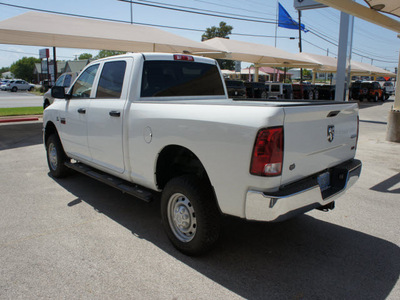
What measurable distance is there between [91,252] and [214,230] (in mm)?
1334

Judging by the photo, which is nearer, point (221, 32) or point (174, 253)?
point (174, 253)

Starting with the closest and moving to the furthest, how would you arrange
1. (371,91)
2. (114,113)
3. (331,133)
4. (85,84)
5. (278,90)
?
1. (331,133)
2. (114,113)
3. (85,84)
4. (278,90)
5. (371,91)

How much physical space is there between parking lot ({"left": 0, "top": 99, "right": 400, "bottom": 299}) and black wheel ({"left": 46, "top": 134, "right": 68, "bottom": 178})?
609 mm

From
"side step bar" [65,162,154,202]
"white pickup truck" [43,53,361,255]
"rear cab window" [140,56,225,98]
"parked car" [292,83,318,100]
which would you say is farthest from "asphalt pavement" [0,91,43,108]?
"rear cab window" [140,56,225,98]

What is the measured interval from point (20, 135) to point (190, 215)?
31.7 ft

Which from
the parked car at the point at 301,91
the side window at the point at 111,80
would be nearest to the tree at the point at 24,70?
the parked car at the point at 301,91

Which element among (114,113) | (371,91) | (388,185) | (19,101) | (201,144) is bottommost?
(388,185)

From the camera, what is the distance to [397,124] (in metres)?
9.92

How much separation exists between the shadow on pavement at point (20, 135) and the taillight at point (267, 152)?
8.46 metres

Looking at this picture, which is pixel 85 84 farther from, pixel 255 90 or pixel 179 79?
pixel 255 90

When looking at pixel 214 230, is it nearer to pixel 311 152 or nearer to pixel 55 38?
pixel 311 152

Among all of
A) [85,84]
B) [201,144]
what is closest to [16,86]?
[85,84]

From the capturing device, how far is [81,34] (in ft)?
43.4

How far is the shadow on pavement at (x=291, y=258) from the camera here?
2922mm
